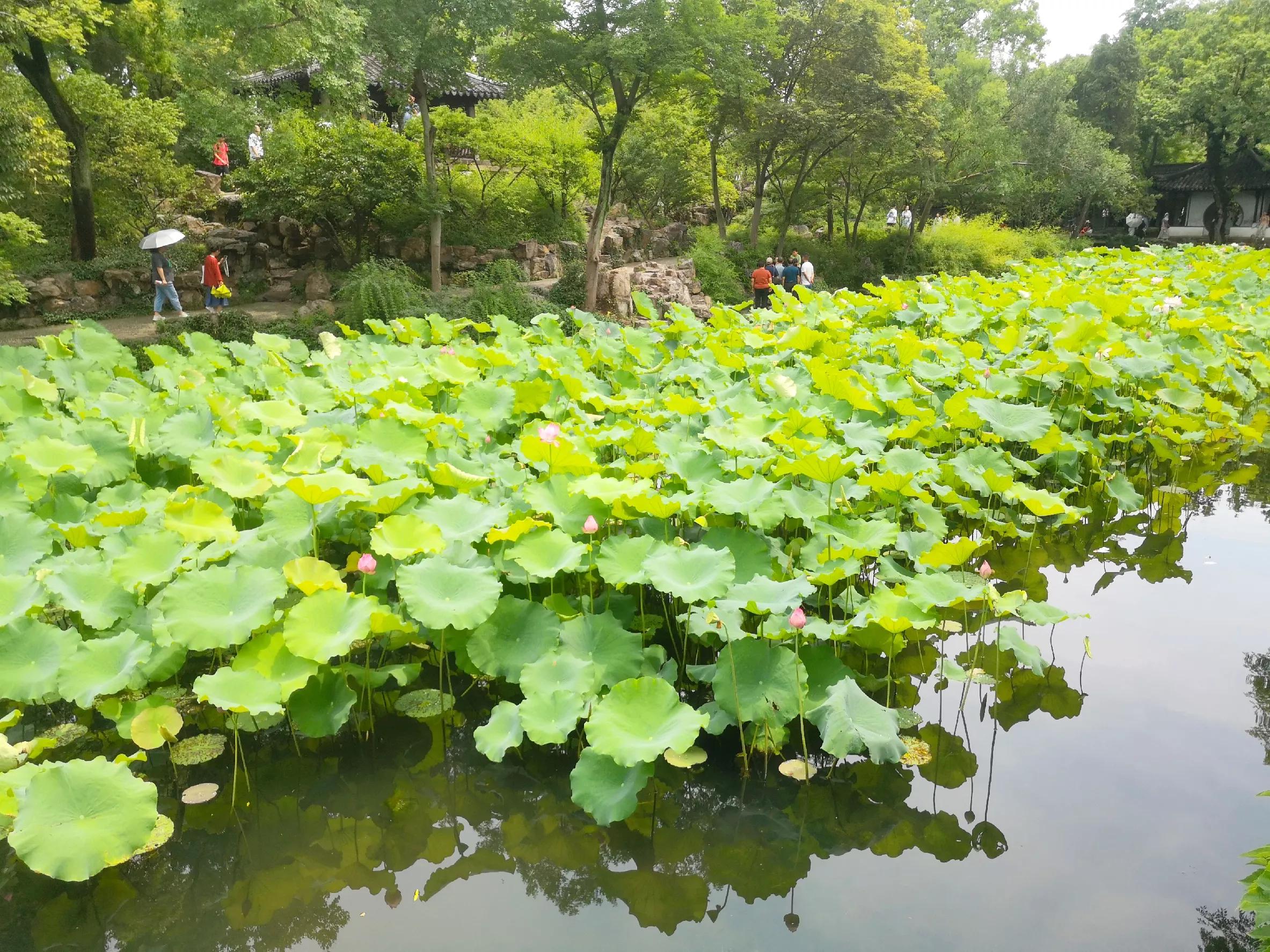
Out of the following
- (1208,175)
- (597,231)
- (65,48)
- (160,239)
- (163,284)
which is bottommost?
(163,284)

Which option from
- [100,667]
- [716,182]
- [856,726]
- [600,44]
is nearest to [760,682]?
[856,726]

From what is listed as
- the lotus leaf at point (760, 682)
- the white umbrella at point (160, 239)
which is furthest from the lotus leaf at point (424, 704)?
the white umbrella at point (160, 239)

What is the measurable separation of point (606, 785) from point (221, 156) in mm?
17194

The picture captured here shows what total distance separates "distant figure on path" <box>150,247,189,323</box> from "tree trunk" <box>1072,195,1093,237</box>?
23050 mm

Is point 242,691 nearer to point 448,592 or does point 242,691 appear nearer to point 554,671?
point 448,592

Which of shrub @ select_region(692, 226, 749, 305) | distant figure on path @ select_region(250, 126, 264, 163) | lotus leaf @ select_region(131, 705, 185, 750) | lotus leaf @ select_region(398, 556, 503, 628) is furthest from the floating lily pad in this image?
distant figure on path @ select_region(250, 126, 264, 163)

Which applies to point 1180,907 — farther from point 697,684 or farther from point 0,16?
point 0,16

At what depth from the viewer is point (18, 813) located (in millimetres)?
1880

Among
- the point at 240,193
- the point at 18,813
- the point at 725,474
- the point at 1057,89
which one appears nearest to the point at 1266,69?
the point at 1057,89

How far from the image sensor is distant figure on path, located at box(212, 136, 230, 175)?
16125 millimetres

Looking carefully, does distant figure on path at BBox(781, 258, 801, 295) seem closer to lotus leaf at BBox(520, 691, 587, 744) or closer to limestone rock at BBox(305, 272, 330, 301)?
limestone rock at BBox(305, 272, 330, 301)

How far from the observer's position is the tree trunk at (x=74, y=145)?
1116cm

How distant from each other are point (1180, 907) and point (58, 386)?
5.38 metres

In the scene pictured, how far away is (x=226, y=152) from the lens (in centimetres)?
1650
